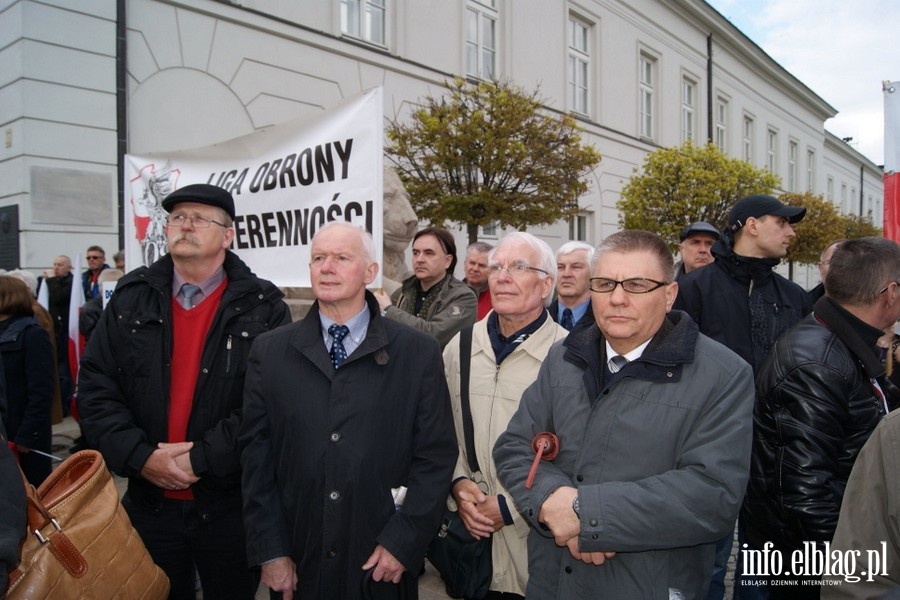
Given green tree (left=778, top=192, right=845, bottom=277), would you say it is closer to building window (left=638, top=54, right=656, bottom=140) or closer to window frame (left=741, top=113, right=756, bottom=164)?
building window (left=638, top=54, right=656, bottom=140)

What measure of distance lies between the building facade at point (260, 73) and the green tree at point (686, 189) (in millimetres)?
2672

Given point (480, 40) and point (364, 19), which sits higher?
point (480, 40)

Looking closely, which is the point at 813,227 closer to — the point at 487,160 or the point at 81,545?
the point at 487,160

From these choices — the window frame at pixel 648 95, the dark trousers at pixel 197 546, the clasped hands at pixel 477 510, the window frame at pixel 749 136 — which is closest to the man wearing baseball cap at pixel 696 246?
the clasped hands at pixel 477 510

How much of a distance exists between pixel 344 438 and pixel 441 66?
11722 millimetres

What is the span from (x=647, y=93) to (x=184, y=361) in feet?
65.7

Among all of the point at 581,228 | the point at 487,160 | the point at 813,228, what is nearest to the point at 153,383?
the point at 487,160

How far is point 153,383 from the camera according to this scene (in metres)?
2.42

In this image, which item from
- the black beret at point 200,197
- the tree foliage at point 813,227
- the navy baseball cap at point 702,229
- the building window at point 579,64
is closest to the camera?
the black beret at point 200,197

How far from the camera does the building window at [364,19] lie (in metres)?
11.0

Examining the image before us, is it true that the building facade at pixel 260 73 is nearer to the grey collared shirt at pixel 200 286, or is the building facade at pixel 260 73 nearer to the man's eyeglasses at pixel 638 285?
the grey collared shirt at pixel 200 286

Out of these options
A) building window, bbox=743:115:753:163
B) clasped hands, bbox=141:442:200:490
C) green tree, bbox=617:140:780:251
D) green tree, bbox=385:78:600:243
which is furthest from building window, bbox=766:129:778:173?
clasped hands, bbox=141:442:200:490

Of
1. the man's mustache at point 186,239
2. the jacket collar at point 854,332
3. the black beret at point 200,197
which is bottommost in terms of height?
the jacket collar at point 854,332

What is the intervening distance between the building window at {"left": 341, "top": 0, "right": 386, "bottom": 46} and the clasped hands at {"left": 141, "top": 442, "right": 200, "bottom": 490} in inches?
396
